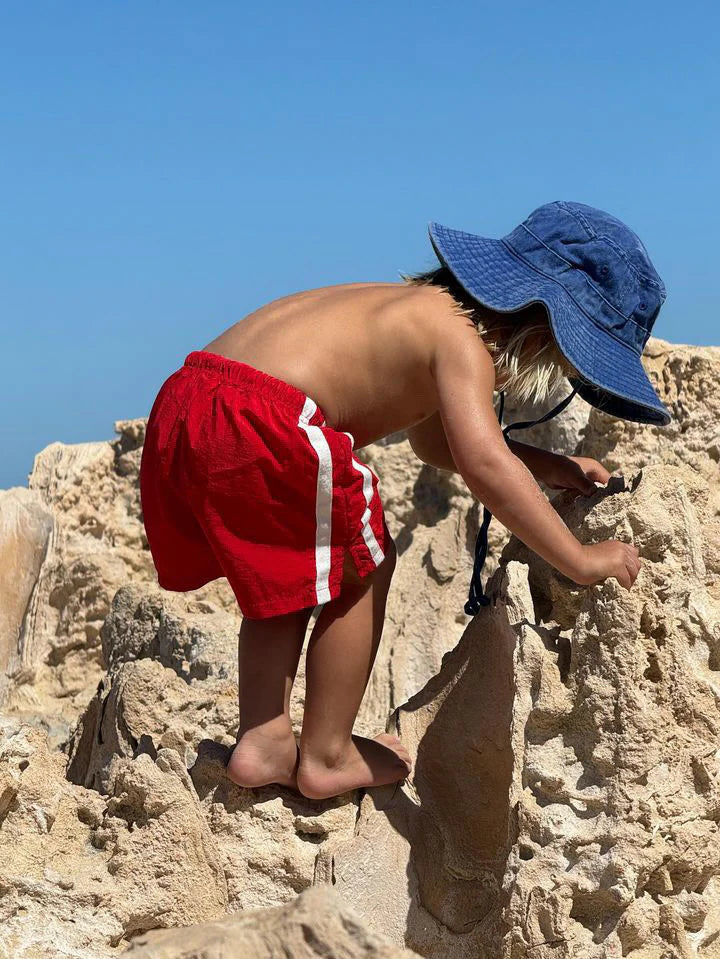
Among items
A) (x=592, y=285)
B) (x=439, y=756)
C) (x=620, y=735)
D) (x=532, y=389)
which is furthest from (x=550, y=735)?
(x=592, y=285)

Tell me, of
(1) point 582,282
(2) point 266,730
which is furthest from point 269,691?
(1) point 582,282

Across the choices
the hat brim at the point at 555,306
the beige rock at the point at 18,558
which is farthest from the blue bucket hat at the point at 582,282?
the beige rock at the point at 18,558

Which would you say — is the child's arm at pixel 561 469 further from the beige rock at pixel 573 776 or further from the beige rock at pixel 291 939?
the beige rock at pixel 291 939

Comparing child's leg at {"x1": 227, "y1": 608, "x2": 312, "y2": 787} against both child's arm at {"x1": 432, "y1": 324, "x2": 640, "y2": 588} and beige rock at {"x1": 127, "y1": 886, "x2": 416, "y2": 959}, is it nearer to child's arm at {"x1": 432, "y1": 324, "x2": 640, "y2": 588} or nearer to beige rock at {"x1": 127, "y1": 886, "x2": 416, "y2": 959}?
child's arm at {"x1": 432, "y1": 324, "x2": 640, "y2": 588}

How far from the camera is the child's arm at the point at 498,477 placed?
205 centimetres

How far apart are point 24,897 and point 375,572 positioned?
2.75ft

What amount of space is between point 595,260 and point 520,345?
22 cm

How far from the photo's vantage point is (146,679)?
252 centimetres

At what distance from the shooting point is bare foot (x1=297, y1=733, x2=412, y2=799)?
2.22 m

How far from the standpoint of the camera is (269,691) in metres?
2.28

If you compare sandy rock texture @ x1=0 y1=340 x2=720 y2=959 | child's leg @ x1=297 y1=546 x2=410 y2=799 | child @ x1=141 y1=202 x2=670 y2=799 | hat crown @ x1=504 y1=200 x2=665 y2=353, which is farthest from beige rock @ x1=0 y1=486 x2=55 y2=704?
hat crown @ x1=504 y1=200 x2=665 y2=353

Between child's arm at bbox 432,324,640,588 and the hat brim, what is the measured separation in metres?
0.12

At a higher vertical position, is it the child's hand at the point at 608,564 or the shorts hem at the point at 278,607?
the child's hand at the point at 608,564

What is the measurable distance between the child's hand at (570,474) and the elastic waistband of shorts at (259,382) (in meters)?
0.47
